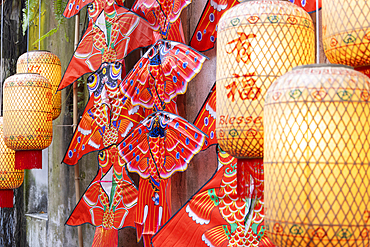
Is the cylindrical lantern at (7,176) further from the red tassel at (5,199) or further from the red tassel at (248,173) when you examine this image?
the red tassel at (248,173)

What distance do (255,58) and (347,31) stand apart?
0.29m

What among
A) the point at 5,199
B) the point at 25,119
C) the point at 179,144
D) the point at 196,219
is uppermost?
the point at 25,119

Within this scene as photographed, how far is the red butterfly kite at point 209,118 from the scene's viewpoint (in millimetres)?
2186

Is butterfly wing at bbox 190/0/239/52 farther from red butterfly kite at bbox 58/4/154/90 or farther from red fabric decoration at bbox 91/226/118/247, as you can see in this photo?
red fabric decoration at bbox 91/226/118/247

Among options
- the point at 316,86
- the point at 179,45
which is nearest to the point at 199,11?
the point at 179,45

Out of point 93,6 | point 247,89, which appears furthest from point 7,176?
point 247,89

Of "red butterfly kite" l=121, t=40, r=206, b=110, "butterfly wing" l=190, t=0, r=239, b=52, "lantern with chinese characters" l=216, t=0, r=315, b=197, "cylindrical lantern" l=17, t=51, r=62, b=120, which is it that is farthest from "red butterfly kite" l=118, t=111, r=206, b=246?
"cylindrical lantern" l=17, t=51, r=62, b=120

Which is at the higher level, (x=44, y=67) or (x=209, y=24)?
(x=209, y=24)

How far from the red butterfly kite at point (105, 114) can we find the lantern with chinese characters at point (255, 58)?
54.7 inches

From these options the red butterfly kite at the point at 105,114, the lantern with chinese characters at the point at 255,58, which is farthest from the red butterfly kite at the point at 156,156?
the lantern with chinese characters at the point at 255,58

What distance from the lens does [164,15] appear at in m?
2.53

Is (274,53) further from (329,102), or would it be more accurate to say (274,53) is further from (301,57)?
(329,102)

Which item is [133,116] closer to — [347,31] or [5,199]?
[5,199]

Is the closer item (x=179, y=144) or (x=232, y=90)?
(x=232, y=90)
